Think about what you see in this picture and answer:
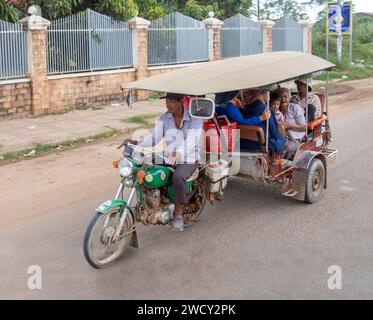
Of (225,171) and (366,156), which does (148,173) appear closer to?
(225,171)

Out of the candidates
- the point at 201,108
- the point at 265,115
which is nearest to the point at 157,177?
the point at 201,108

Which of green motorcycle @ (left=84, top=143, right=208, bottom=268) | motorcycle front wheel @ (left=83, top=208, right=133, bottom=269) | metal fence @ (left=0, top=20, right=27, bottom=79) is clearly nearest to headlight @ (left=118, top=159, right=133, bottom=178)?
green motorcycle @ (left=84, top=143, right=208, bottom=268)

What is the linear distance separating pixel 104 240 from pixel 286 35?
19.9 meters

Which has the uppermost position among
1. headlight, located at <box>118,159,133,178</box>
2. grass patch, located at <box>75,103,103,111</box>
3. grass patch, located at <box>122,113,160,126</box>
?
headlight, located at <box>118,159,133,178</box>

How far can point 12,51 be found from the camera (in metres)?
12.8

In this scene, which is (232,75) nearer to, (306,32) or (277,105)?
(277,105)

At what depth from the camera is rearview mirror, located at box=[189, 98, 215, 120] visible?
16.6 feet

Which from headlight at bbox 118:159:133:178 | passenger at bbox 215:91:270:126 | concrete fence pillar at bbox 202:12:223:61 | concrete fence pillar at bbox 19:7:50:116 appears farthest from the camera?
concrete fence pillar at bbox 202:12:223:61

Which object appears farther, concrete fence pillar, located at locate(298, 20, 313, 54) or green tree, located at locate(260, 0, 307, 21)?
green tree, located at locate(260, 0, 307, 21)

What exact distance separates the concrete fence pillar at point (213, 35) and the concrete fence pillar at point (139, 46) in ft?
10.8

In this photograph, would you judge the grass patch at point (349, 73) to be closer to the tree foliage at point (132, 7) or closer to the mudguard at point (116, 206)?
the tree foliage at point (132, 7)

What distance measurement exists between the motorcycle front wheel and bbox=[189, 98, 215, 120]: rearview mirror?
3.62 ft

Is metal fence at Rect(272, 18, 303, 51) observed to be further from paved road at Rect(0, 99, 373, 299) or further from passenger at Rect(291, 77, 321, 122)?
passenger at Rect(291, 77, 321, 122)
